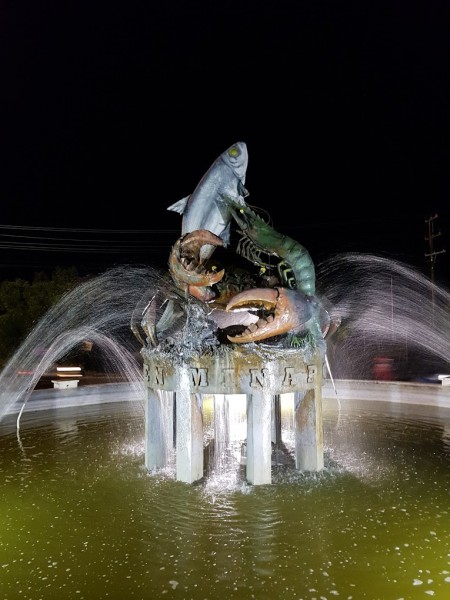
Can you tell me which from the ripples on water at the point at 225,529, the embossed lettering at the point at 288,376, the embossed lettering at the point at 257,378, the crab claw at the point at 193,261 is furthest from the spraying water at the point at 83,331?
the ripples on water at the point at 225,529

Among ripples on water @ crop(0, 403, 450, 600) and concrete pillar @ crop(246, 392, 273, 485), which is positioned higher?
concrete pillar @ crop(246, 392, 273, 485)

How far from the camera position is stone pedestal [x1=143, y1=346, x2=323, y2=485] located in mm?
7582

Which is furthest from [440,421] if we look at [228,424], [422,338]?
[422,338]

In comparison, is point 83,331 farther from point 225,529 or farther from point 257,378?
point 225,529

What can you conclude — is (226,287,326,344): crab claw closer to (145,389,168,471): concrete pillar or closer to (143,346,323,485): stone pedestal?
(143,346,323,485): stone pedestal

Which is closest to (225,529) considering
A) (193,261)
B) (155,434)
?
(155,434)

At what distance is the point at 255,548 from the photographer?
17.8 feet

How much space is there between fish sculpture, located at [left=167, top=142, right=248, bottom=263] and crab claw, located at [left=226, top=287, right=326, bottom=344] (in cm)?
142

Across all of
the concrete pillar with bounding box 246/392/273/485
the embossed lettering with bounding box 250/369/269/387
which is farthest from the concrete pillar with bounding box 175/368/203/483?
the embossed lettering with bounding box 250/369/269/387

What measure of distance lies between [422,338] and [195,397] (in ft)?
110

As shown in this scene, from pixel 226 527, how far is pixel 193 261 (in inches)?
153

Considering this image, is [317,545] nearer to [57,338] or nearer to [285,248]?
[285,248]

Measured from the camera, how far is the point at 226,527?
19.8 feet

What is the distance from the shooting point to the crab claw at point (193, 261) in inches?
314
